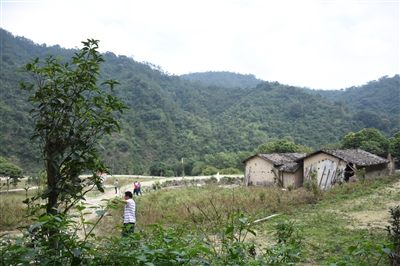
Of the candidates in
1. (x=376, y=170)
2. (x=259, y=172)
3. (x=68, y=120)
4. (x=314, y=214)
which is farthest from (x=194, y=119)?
(x=68, y=120)

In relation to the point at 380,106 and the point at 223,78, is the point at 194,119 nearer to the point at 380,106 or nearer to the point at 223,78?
the point at 380,106

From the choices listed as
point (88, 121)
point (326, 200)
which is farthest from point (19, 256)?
point (326, 200)

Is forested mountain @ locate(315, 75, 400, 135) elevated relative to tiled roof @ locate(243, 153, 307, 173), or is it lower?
elevated

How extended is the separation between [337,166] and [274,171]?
16.3 feet

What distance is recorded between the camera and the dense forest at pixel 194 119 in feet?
142

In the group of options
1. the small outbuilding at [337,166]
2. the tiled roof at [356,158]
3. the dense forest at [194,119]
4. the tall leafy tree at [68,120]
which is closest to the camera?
the tall leafy tree at [68,120]

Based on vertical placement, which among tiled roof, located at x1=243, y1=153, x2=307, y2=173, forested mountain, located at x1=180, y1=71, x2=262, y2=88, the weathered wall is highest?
forested mountain, located at x1=180, y1=71, x2=262, y2=88

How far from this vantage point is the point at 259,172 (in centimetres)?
2316

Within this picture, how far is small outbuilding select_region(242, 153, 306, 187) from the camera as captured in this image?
2091cm

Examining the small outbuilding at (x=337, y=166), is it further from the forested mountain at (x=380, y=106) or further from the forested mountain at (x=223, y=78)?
the forested mountain at (x=223, y=78)

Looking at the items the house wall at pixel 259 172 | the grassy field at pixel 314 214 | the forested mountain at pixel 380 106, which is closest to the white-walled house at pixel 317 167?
the house wall at pixel 259 172

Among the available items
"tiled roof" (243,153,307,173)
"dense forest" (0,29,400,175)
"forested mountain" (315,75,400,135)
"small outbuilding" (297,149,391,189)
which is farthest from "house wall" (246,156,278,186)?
"forested mountain" (315,75,400,135)

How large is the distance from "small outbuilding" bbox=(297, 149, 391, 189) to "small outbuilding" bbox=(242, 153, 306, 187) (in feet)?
3.04

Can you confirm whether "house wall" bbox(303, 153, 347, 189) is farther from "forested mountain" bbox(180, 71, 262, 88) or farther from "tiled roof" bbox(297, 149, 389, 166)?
"forested mountain" bbox(180, 71, 262, 88)
